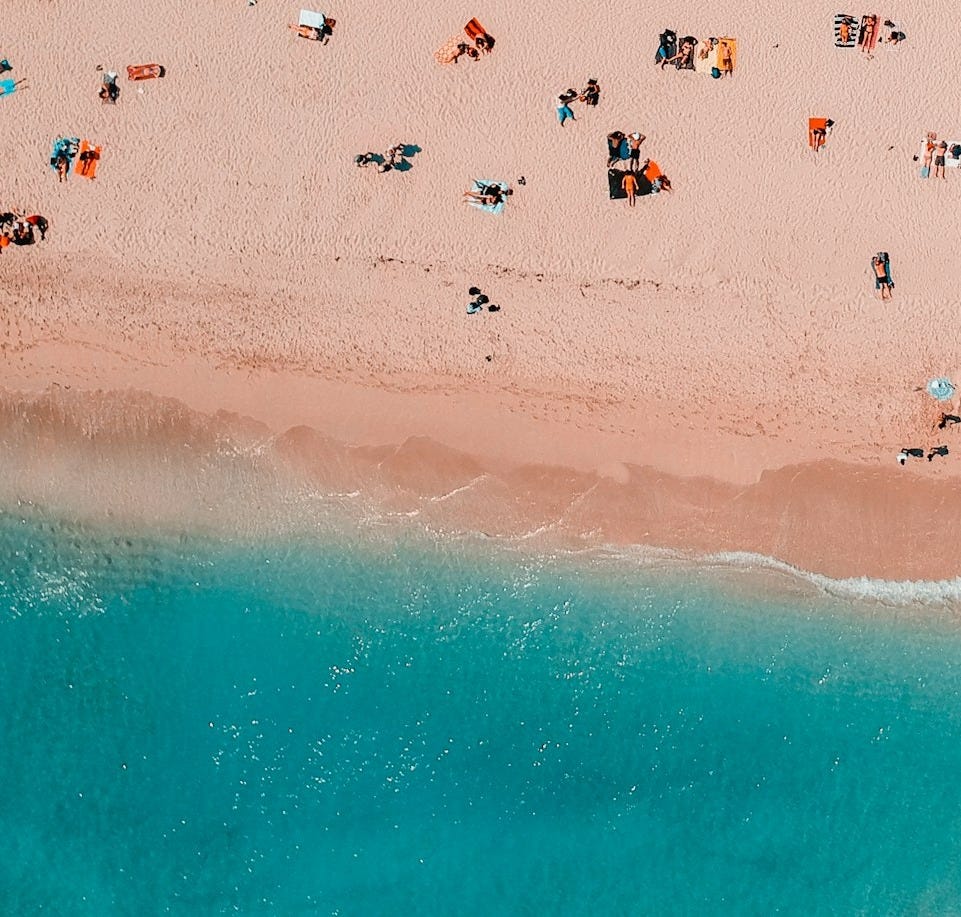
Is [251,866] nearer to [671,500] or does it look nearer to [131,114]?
[671,500]

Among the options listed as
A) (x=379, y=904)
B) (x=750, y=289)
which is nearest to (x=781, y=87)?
(x=750, y=289)

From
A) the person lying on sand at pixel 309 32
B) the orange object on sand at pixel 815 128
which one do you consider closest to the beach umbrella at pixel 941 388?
the orange object on sand at pixel 815 128

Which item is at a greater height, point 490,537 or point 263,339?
point 263,339

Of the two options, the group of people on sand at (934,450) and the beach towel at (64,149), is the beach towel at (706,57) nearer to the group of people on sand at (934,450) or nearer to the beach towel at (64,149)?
the group of people on sand at (934,450)

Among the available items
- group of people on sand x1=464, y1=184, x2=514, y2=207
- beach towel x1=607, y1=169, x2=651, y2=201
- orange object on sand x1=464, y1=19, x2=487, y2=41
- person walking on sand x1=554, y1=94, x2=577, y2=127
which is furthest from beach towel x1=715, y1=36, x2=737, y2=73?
group of people on sand x1=464, y1=184, x2=514, y2=207

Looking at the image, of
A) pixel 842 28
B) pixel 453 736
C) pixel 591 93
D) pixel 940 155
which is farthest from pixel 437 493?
pixel 842 28
